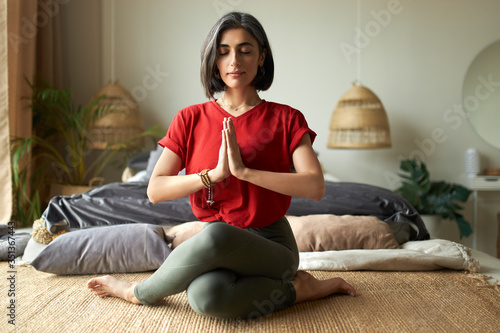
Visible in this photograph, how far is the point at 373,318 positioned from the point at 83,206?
1.46 meters

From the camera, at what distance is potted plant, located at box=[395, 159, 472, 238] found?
3.62m

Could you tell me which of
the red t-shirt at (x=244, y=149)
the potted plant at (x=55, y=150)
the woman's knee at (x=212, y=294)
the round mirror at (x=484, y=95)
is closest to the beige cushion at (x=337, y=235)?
the red t-shirt at (x=244, y=149)

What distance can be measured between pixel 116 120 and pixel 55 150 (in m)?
0.52

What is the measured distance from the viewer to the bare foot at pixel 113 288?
4.57 ft

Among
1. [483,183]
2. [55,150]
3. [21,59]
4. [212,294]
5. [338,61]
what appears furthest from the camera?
[338,61]

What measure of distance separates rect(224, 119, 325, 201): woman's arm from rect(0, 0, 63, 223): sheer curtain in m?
2.42

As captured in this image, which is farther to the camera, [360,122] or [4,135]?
[360,122]

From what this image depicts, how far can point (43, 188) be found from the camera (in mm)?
3834

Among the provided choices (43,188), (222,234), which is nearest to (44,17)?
(43,188)

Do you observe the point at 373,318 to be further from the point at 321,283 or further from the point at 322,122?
the point at 322,122

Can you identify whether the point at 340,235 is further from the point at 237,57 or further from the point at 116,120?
the point at 116,120

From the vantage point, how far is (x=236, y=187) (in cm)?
134

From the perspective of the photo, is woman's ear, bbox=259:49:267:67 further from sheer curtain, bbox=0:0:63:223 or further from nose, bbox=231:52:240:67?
sheer curtain, bbox=0:0:63:223

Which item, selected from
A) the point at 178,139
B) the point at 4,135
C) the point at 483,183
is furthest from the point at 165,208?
the point at 483,183
